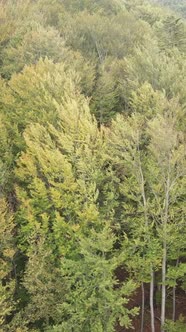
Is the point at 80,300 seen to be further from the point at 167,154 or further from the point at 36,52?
the point at 36,52

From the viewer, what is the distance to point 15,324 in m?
18.4

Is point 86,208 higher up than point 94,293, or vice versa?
point 86,208

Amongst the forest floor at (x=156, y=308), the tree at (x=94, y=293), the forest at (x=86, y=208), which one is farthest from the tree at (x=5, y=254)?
the forest floor at (x=156, y=308)

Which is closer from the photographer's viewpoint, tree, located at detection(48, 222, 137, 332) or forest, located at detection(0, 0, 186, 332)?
tree, located at detection(48, 222, 137, 332)

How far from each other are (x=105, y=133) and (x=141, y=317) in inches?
529

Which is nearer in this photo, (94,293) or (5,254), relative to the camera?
(94,293)

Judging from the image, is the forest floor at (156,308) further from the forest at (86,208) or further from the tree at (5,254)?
the tree at (5,254)

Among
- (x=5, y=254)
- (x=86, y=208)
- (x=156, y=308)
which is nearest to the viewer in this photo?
(x=5, y=254)

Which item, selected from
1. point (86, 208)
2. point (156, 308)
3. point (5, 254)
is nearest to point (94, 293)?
point (86, 208)

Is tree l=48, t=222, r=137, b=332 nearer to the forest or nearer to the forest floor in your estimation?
the forest

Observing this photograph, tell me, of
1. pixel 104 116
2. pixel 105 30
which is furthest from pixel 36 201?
pixel 105 30

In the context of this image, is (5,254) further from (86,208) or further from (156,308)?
(156,308)

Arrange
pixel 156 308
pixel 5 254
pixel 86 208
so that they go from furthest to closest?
pixel 156 308, pixel 86 208, pixel 5 254

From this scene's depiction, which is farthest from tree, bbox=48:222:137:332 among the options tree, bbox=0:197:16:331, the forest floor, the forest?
the forest floor
